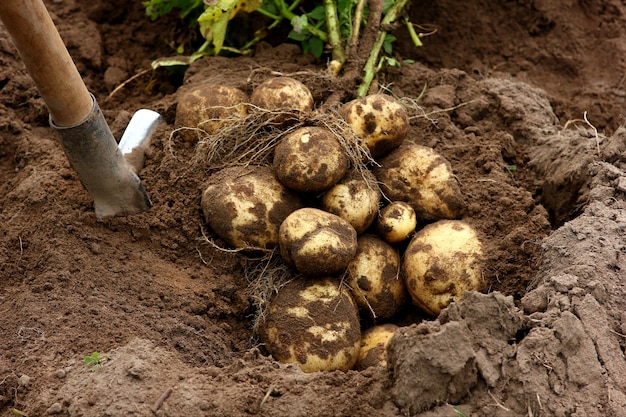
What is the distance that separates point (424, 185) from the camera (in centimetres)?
270

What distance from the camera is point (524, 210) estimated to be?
2709mm

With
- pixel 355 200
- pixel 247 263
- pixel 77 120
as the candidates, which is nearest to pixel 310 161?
pixel 355 200

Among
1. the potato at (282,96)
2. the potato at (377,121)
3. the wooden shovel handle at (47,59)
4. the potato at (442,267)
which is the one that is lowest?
the potato at (442,267)

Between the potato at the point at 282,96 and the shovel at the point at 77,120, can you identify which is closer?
the shovel at the point at 77,120

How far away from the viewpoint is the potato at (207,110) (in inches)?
112

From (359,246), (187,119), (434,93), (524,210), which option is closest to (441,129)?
(434,93)

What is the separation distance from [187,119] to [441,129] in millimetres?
1047

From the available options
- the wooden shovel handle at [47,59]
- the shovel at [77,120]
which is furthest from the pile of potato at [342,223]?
the wooden shovel handle at [47,59]

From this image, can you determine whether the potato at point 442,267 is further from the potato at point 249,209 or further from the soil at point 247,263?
the potato at point 249,209

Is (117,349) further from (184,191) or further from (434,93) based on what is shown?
(434,93)

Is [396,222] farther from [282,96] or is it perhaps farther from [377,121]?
[282,96]

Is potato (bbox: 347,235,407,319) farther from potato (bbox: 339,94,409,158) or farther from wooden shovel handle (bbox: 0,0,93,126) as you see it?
wooden shovel handle (bbox: 0,0,93,126)

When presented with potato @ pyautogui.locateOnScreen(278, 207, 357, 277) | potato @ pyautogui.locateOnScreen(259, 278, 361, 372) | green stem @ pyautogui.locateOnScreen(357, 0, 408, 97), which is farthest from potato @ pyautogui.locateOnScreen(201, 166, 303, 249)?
green stem @ pyautogui.locateOnScreen(357, 0, 408, 97)

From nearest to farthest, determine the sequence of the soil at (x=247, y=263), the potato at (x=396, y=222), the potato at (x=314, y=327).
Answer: the soil at (x=247, y=263) → the potato at (x=314, y=327) → the potato at (x=396, y=222)
